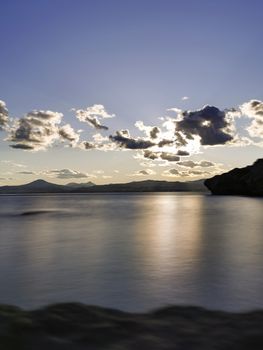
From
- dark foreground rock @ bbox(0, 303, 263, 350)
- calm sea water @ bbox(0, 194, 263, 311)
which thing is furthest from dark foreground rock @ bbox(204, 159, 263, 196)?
dark foreground rock @ bbox(0, 303, 263, 350)

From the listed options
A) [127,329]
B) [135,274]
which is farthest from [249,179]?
[127,329]

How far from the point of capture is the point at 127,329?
27.1 feet

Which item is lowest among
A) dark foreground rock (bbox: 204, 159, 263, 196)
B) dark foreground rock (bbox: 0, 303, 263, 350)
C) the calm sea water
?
the calm sea water

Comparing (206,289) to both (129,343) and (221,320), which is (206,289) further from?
(129,343)

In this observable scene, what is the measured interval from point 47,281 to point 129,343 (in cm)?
808

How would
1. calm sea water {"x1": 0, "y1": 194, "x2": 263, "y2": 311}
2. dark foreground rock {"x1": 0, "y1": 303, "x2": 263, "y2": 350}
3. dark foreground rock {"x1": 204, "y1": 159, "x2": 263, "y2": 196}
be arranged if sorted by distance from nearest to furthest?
dark foreground rock {"x1": 0, "y1": 303, "x2": 263, "y2": 350}, calm sea water {"x1": 0, "y1": 194, "x2": 263, "y2": 311}, dark foreground rock {"x1": 204, "y1": 159, "x2": 263, "y2": 196}

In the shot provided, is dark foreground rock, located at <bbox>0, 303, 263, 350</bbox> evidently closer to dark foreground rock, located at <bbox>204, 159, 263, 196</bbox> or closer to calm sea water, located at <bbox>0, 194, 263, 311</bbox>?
calm sea water, located at <bbox>0, 194, 263, 311</bbox>

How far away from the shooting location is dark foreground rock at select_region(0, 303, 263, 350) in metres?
7.31

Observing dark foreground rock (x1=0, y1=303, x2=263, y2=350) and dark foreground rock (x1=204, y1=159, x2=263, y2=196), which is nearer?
dark foreground rock (x1=0, y1=303, x2=263, y2=350)

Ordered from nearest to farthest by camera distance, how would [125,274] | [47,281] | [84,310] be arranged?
[84,310] < [47,281] < [125,274]

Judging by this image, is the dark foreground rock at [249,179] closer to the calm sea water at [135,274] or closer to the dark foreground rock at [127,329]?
the calm sea water at [135,274]

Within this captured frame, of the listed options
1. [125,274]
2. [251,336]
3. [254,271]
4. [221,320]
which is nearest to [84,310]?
[221,320]

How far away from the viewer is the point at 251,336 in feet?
25.1

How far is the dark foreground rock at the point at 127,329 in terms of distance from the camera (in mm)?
Answer: 7309
